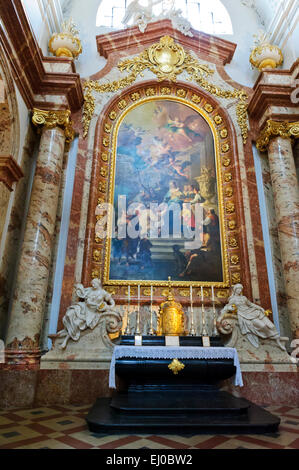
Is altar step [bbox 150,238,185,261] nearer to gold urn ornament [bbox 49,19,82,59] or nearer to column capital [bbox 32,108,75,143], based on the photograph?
column capital [bbox 32,108,75,143]

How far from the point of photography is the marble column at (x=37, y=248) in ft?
16.8

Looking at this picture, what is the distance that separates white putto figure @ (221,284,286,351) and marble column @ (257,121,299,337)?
639 millimetres

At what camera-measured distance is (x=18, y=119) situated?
19.3ft

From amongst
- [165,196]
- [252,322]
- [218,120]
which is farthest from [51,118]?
[252,322]

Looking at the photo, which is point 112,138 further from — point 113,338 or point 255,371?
point 255,371

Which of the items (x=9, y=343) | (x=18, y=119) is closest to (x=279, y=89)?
(x=18, y=119)

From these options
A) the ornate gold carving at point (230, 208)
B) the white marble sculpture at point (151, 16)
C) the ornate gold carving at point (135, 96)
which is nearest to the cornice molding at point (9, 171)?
the ornate gold carving at point (135, 96)

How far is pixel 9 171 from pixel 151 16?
6610 mm

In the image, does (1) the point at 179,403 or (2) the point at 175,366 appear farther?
(2) the point at 175,366

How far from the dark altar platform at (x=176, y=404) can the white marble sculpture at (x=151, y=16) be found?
306 inches

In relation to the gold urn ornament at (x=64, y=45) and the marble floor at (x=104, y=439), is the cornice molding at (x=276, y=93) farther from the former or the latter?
the marble floor at (x=104, y=439)

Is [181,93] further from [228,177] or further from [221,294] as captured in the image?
[221,294]

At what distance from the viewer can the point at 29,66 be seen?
6.15 meters

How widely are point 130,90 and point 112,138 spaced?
1.37 m
